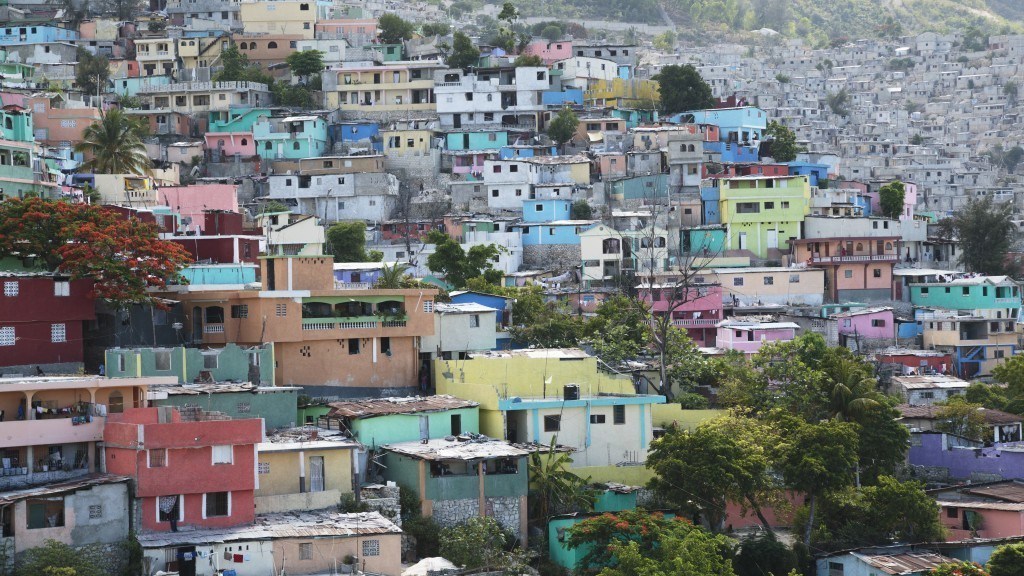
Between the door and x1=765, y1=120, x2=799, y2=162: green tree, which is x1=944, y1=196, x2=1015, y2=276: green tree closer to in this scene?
x1=765, y1=120, x2=799, y2=162: green tree

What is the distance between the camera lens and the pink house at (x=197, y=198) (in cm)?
4425

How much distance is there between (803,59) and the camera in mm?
122000

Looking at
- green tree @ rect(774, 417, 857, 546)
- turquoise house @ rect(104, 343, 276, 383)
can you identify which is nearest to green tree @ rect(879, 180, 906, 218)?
green tree @ rect(774, 417, 857, 546)

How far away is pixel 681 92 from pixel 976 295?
18964 mm

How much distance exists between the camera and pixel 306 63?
6669cm

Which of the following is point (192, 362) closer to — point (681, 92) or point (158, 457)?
point (158, 457)

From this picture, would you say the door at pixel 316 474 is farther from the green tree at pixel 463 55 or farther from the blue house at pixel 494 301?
the green tree at pixel 463 55

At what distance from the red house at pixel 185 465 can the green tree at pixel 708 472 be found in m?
8.63

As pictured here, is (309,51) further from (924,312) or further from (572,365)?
(572,365)

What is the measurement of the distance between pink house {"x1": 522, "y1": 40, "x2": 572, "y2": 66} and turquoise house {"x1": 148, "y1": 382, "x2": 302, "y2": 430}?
41.9 metres

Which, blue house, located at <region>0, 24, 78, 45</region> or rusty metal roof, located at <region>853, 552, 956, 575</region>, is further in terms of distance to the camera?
blue house, located at <region>0, 24, 78, 45</region>

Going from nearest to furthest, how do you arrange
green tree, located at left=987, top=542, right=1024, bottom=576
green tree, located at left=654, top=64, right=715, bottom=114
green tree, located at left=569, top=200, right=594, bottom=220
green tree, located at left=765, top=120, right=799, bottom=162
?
green tree, located at left=987, top=542, right=1024, bottom=576 → green tree, located at left=569, top=200, right=594, bottom=220 → green tree, located at left=765, top=120, right=799, bottom=162 → green tree, located at left=654, top=64, right=715, bottom=114

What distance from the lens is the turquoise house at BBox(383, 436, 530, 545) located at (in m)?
28.8

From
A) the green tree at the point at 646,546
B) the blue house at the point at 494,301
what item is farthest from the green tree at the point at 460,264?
the green tree at the point at 646,546
